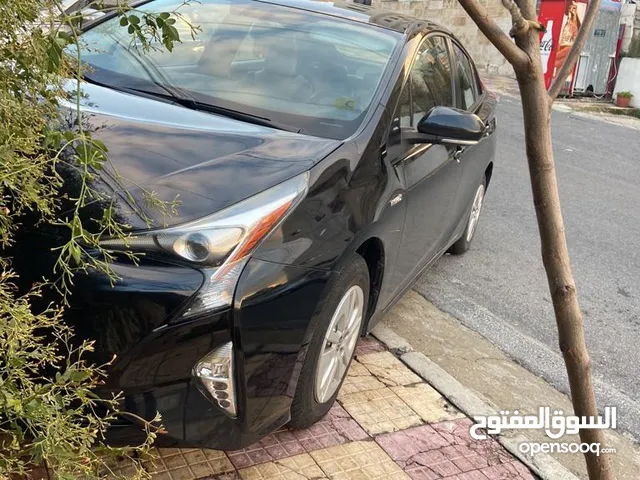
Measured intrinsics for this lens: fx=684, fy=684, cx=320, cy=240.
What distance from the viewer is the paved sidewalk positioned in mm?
2623

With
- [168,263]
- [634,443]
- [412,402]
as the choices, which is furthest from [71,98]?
[634,443]

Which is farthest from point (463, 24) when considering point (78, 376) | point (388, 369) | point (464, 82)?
point (78, 376)

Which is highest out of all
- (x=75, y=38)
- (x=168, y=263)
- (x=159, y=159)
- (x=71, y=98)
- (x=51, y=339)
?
(x=75, y=38)

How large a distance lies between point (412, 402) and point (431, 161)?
1.30 meters

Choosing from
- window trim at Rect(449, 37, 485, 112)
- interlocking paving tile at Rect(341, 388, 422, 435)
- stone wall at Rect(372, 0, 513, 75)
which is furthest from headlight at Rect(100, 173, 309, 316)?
stone wall at Rect(372, 0, 513, 75)

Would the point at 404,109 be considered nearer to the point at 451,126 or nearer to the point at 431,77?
the point at 451,126

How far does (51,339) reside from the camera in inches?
88.9

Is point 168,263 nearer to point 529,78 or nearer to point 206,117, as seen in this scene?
point 206,117

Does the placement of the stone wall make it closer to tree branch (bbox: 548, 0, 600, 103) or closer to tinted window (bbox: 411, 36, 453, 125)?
tinted window (bbox: 411, 36, 453, 125)

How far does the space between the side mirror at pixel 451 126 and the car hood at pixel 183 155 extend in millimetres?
673

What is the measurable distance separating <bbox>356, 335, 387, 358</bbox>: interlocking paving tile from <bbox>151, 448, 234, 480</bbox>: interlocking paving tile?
1.18 m

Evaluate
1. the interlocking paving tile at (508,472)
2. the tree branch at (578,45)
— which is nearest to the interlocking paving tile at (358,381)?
the interlocking paving tile at (508,472)

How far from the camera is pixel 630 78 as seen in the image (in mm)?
18766

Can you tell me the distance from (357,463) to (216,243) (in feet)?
3.70
